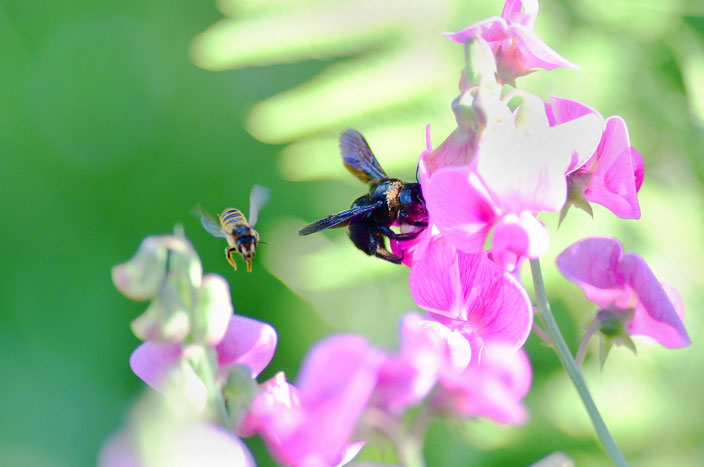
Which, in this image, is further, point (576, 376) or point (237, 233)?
point (237, 233)

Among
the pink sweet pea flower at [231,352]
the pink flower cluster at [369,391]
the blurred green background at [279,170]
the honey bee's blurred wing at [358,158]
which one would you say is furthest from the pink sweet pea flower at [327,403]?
the blurred green background at [279,170]

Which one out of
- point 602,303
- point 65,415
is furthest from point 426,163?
point 65,415

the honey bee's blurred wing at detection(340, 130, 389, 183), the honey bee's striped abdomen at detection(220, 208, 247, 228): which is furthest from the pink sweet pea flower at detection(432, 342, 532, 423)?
the honey bee's striped abdomen at detection(220, 208, 247, 228)

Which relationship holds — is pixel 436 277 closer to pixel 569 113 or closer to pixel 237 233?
pixel 569 113

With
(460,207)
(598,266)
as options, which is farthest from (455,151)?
(598,266)

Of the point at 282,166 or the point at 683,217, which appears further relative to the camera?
the point at 282,166

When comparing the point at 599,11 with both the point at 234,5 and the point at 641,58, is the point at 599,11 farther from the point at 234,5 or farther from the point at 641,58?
the point at 234,5

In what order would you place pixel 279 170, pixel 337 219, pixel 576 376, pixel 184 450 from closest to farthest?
pixel 184 450, pixel 576 376, pixel 337 219, pixel 279 170
